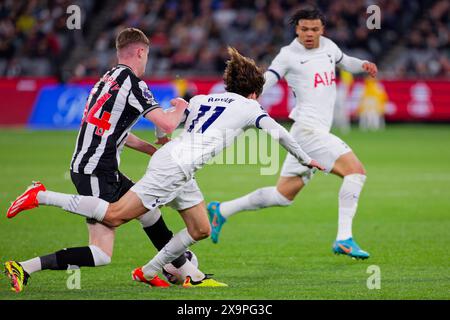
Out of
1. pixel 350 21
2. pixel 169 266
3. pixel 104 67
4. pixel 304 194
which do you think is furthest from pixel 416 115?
pixel 169 266

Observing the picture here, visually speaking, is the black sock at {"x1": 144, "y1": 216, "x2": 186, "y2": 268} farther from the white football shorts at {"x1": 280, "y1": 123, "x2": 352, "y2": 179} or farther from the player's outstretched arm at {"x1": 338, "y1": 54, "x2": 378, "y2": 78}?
the player's outstretched arm at {"x1": 338, "y1": 54, "x2": 378, "y2": 78}

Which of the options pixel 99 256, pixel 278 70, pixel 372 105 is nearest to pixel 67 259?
pixel 99 256

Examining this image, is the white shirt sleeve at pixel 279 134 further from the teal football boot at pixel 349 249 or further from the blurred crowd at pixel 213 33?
the blurred crowd at pixel 213 33

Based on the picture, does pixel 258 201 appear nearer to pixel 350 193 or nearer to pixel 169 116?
pixel 350 193

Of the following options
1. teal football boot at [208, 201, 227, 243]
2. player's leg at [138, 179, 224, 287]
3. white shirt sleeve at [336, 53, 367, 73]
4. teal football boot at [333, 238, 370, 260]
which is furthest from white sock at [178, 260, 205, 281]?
white shirt sleeve at [336, 53, 367, 73]

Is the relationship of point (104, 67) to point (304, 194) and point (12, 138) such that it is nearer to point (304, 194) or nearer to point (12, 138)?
point (12, 138)

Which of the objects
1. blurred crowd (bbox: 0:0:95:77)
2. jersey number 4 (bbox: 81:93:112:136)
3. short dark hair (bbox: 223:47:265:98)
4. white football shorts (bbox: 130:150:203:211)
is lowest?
white football shorts (bbox: 130:150:203:211)

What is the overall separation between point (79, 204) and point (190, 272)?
48.1 inches

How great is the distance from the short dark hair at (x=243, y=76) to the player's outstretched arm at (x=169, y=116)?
1.64ft

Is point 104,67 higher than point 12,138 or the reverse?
higher

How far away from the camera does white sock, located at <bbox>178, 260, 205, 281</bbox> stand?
754cm

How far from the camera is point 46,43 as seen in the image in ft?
93.8

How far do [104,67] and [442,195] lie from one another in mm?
16604

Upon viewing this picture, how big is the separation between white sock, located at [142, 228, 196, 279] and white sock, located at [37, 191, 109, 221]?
0.68m
